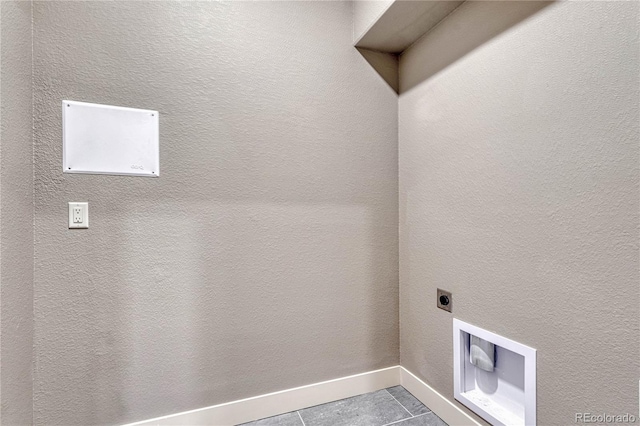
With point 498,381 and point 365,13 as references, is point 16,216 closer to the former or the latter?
point 365,13

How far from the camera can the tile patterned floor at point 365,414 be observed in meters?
1.60

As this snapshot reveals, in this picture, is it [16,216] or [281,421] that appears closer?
[16,216]

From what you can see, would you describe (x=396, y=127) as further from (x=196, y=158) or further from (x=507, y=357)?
(x=507, y=357)

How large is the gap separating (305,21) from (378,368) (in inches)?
83.8

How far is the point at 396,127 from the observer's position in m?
1.98

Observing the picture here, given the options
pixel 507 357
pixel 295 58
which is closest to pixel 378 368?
pixel 507 357

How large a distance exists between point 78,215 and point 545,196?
1.94m

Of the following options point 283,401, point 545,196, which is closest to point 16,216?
point 283,401

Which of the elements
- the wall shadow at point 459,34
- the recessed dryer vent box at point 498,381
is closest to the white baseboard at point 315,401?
the recessed dryer vent box at point 498,381

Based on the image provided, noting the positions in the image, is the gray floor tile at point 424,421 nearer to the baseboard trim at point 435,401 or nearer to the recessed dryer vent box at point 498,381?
the baseboard trim at point 435,401

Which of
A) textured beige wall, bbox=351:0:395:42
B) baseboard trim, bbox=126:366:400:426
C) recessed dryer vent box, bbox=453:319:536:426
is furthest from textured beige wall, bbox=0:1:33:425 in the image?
recessed dryer vent box, bbox=453:319:536:426

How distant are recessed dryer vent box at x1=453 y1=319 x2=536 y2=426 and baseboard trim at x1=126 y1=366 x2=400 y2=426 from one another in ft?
1.69

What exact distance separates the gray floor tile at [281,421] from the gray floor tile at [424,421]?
0.52m

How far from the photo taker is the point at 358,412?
1690 millimetres
